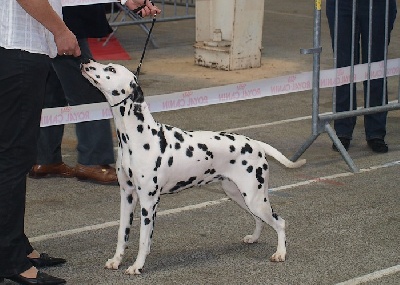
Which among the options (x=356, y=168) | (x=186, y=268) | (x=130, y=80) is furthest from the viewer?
(x=356, y=168)

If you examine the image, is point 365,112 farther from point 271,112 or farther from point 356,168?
point 271,112

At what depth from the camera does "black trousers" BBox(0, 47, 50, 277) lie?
15.7 feet

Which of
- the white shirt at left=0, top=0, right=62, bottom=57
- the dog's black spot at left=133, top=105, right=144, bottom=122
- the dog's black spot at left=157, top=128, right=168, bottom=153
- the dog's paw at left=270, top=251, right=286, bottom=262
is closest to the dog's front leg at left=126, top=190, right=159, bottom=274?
the dog's black spot at left=157, top=128, right=168, bottom=153

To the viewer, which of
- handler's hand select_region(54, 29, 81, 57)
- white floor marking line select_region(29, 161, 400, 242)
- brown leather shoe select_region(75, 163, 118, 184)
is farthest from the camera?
brown leather shoe select_region(75, 163, 118, 184)

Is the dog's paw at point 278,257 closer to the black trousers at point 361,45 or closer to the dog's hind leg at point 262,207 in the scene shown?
the dog's hind leg at point 262,207

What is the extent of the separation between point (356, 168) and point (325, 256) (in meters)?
2.13

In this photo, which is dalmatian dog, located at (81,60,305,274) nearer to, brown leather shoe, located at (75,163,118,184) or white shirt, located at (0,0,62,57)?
white shirt, located at (0,0,62,57)

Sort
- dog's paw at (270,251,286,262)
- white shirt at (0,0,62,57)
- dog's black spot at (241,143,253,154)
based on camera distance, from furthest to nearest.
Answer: dog's paw at (270,251,286,262)
dog's black spot at (241,143,253,154)
white shirt at (0,0,62,57)

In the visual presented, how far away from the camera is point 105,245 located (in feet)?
19.4

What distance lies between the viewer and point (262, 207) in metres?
5.47

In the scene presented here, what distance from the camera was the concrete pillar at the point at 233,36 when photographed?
1195 centimetres

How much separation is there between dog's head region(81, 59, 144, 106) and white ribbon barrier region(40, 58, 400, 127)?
2.06m

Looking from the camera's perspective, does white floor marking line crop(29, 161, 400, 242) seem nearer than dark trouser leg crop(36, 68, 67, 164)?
Yes

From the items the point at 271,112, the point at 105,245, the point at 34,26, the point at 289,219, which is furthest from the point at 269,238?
the point at 271,112
